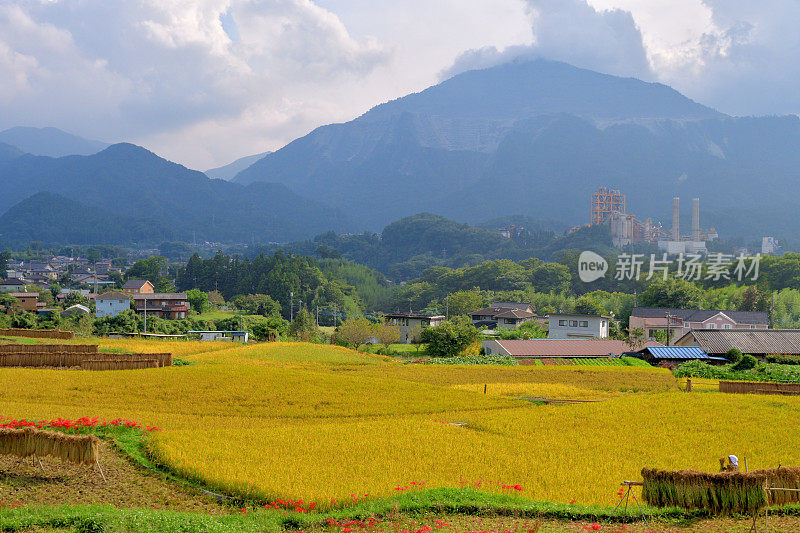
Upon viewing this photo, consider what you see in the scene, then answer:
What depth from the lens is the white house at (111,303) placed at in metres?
97.7

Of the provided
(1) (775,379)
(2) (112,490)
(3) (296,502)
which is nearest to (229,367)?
(2) (112,490)

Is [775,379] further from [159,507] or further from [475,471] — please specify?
[159,507]

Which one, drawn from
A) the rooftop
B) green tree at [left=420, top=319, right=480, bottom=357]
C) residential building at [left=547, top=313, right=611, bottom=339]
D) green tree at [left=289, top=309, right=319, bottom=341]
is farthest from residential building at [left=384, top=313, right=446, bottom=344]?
the rooftop

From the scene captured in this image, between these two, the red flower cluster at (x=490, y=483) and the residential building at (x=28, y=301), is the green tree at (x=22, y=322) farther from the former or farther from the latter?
the red flower cluster at (x=490, y=483)

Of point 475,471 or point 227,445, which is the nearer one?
point 475,471

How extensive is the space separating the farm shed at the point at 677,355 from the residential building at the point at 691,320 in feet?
63.3

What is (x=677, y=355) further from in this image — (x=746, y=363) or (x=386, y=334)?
(x=386, y=334)

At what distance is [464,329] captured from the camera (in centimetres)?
6431

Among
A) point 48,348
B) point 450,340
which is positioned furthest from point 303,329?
point 48,348

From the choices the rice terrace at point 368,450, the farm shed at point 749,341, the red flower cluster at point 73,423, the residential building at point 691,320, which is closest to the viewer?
the rice terrace at point 368,450

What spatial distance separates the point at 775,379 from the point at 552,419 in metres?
26.9

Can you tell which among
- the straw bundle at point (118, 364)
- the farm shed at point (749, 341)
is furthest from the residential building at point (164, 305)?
the farm shed at point (749, 341)

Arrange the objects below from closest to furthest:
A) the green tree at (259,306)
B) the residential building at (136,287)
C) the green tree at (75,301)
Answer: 1. the green tree at (75,301)
2. the green tree at (259,306)
3. the residential building at (136,287)

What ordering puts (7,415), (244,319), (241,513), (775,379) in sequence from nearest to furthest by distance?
(241,513) < (7,415) < (775,379) < (244,319)
